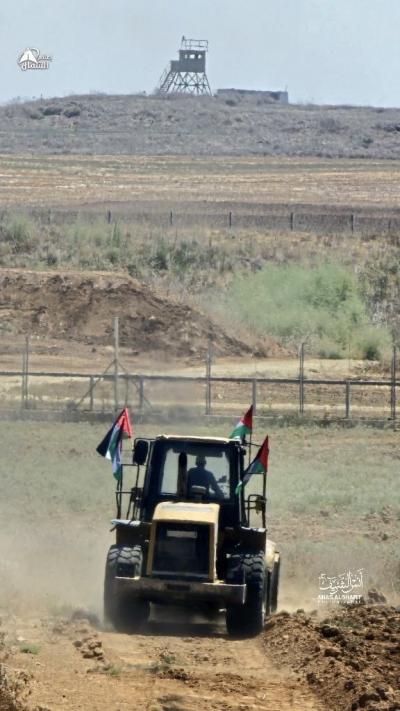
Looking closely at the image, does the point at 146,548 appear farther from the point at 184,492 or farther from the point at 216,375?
the point at 216,375

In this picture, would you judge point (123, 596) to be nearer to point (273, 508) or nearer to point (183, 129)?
point (273, 508)

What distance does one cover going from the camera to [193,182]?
259 ft

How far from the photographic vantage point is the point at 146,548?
1523cm

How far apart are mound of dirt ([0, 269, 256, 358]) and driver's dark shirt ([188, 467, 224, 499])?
30.3 metres

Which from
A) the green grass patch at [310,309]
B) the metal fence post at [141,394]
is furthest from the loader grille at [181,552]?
the green grass patch at [310,309]

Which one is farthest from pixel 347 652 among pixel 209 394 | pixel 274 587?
pixel 209 394

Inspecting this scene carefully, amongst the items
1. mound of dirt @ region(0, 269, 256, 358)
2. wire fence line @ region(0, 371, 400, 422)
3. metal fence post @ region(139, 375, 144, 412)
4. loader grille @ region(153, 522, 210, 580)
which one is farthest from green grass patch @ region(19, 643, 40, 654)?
mound of dirt @ region(0, 269, 256, 358)

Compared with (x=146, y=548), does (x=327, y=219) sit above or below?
above

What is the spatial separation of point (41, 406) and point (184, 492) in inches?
A: 825

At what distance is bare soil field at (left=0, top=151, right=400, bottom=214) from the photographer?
234ft

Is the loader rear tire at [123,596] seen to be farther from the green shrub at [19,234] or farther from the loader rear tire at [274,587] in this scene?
the green shrub at [19,234]

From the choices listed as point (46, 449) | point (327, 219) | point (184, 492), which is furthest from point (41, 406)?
point (327, 219)

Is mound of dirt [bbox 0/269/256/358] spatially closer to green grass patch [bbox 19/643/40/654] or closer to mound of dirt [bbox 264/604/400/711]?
mound of dirt [bbox 264/604/400/711]

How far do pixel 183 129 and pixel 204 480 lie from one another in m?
88.5
